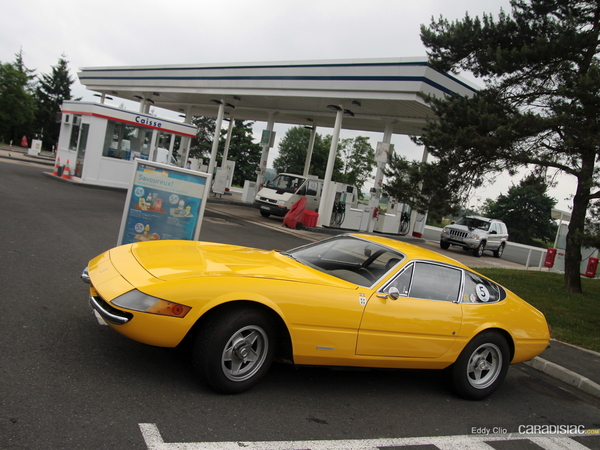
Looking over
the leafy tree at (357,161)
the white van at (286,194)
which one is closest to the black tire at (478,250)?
the white van at (286,194)

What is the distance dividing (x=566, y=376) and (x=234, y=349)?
4515mm

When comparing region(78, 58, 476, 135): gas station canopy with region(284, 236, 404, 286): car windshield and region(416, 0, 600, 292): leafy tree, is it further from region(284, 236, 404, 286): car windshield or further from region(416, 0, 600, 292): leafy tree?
region(284, 236, 404, 286): car windshield

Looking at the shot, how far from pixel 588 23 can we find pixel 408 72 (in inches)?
225

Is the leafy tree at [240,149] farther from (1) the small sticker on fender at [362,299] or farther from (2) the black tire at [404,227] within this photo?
(1) the small sticker on fender at [362,299]

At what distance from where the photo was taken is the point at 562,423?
15.3ft

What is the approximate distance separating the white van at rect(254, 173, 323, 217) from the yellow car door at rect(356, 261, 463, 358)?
15723 mm

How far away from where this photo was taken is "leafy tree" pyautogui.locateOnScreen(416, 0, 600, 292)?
1022 cm

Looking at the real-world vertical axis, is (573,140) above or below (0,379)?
above

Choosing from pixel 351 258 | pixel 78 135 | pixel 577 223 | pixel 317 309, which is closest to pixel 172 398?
pixel 317 309

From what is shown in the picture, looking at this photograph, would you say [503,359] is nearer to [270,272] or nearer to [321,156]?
[270,272]

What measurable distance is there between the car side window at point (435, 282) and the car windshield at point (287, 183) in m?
16.1

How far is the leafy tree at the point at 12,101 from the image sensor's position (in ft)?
153

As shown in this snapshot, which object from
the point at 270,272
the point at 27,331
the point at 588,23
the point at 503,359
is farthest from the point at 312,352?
the point at 588,23

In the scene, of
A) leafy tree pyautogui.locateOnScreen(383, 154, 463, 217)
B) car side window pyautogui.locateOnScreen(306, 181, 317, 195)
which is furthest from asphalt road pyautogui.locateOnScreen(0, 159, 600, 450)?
car side window pyautogui.locateOnScreen(306, 181, 317, 195)
